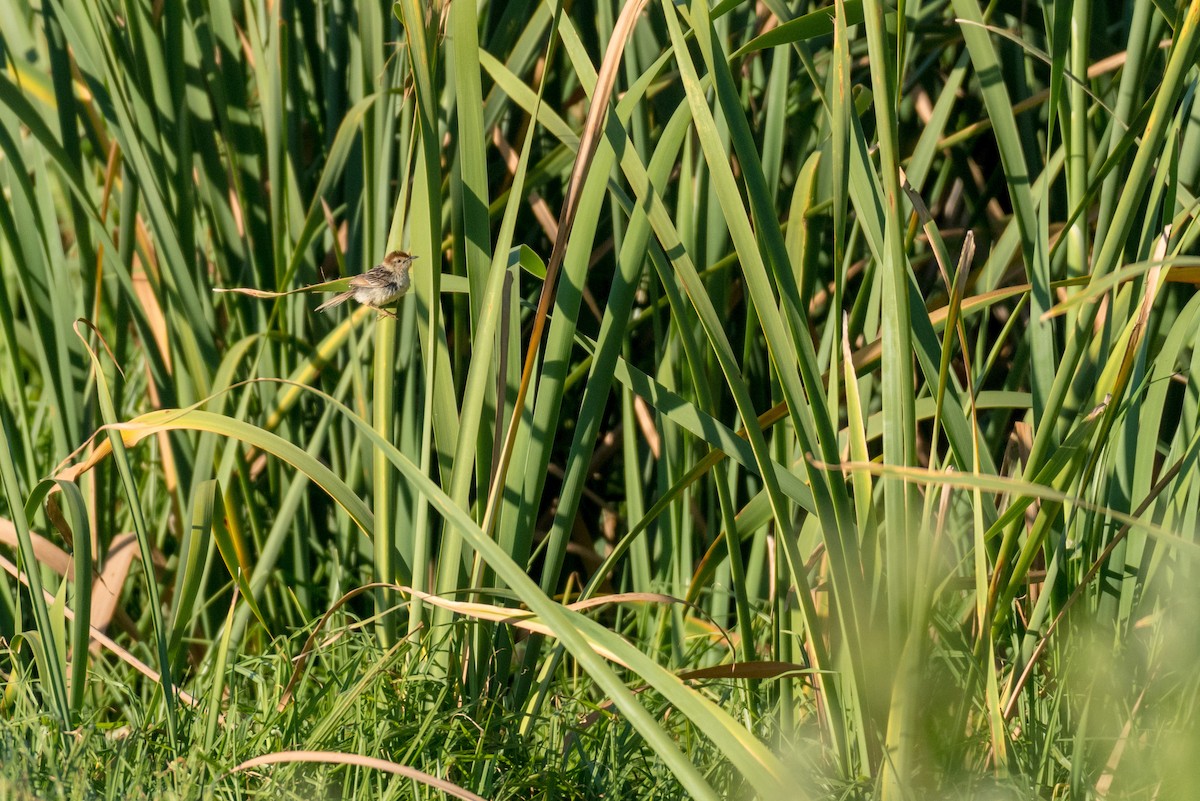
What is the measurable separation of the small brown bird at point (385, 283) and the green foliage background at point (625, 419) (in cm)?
7

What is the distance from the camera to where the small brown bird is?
1.68m

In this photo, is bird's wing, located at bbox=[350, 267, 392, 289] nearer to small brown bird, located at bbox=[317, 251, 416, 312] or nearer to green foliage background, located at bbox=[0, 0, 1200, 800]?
small brown bird, located at bbox=[317, 251, 416, 312]

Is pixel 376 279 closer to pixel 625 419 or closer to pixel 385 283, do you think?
pixel 385 283

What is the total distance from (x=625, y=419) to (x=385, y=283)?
1.62ft

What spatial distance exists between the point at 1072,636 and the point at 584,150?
0.90 metres

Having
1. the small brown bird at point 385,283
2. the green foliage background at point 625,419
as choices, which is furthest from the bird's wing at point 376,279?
the green foliage background at point 625,419

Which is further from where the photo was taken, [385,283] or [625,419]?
[625,419]

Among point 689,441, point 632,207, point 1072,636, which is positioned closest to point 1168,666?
point 1072,636

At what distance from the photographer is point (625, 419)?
196 centimetres

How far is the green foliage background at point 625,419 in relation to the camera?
4.05 ft

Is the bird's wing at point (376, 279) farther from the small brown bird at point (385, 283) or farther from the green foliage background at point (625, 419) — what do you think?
the green foliage background at point (625, 419)

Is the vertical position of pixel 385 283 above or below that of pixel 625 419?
above

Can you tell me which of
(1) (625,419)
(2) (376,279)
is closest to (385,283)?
(2) (376,279)

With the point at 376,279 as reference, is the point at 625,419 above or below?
below
